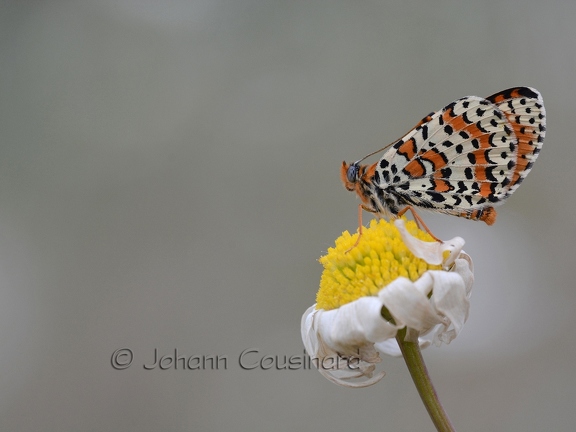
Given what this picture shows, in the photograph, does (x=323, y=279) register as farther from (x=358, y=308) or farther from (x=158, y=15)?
(x=158, y=15)

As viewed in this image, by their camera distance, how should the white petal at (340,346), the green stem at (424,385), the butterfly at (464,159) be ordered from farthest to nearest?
the butterfly at (464,159) → the white petal at (340,346) → the green stem at (424,385)

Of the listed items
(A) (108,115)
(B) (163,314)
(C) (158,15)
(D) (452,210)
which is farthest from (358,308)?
(C) (158,15)

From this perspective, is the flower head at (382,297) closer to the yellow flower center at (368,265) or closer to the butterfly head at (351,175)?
the yellow flower center at (368,265)

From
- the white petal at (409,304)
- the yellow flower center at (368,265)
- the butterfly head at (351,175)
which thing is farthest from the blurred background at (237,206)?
the white petal at (409,304)

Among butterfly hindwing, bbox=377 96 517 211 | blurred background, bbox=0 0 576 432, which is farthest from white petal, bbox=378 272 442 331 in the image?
blurred background, bbox=0 0 576 432

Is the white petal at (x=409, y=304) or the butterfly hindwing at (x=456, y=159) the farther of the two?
the butterfly hindwing at (x=456, y=159)

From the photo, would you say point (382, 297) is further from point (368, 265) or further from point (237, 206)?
point (237, 206)
